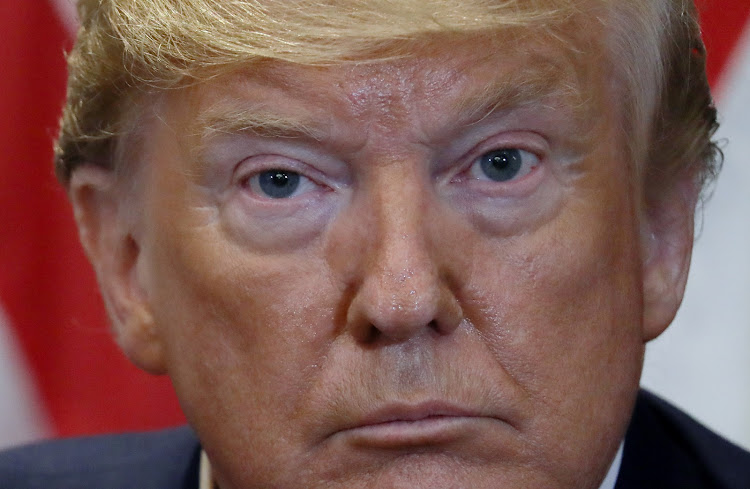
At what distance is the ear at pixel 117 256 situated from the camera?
148 cm

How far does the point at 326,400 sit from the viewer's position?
3.94ft

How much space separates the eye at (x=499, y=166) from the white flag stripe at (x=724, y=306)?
90cm

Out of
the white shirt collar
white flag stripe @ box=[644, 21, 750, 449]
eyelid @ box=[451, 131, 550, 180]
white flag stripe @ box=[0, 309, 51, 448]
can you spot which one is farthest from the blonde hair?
white flag stripe @ box=[0, 309, 51, 448]

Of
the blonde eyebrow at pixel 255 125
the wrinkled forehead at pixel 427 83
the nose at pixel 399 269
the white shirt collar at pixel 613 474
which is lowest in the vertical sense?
the white shirt collar at pixel 613 474

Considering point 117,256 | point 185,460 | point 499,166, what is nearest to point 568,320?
point 499,166

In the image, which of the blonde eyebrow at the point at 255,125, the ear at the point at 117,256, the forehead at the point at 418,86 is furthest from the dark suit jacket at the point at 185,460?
the blonde eyebrow at the point at 255,125

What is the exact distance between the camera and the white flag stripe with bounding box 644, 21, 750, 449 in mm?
2066

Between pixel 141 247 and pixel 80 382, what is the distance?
2.93 ft

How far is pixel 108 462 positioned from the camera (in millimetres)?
1903

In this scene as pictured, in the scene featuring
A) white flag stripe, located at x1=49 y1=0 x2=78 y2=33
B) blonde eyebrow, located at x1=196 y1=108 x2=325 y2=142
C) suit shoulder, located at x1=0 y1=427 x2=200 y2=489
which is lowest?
suit shoulder, located at x1=0 y1=427 x2=200 y2=489

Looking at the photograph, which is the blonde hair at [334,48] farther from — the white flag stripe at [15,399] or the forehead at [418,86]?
the white flag stripe at [15,399]

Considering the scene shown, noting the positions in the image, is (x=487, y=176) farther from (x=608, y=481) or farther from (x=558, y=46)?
(x=608, y=481)

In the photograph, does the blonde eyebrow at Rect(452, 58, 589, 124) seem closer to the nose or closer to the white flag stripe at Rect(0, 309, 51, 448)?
the nose

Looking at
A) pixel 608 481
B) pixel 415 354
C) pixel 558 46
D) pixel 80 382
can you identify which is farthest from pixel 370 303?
pixel 80 382
